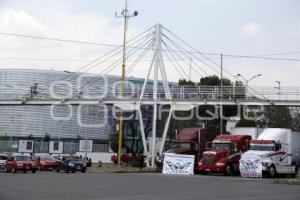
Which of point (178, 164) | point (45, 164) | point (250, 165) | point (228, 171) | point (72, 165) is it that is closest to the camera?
point (250, 165)

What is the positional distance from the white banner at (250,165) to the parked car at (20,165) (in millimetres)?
16297

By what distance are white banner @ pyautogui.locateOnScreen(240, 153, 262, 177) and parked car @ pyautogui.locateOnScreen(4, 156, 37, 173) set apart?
16297 mm

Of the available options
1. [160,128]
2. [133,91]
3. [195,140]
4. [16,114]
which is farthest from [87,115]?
[195,140]

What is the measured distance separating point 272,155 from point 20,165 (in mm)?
19232

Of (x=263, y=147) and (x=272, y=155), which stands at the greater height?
(x=263, y=147)

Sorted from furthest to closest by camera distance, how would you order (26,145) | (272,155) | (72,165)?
(26,145) → (72,165) → (272,155)

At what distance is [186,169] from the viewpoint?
1772 inches

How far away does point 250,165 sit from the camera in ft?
135

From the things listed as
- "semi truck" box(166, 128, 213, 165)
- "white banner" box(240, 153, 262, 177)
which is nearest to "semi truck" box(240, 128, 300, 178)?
"white banner" box(240, 153, 262, 177)

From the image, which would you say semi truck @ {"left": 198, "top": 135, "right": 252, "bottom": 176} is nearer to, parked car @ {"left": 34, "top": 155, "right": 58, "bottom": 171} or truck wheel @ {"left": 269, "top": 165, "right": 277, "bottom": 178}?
truck wheel @ {"left": 269, "top": 165, "right": 277, "bottom": 178}

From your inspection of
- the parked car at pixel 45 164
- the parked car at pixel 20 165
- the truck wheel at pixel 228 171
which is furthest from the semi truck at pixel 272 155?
the parked car at pixel 45 164

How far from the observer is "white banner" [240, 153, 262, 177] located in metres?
40.9

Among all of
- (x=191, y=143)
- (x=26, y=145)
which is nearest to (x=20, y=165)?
(x=191, y=143)

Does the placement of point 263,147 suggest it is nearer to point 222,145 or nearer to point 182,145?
point 222,145
